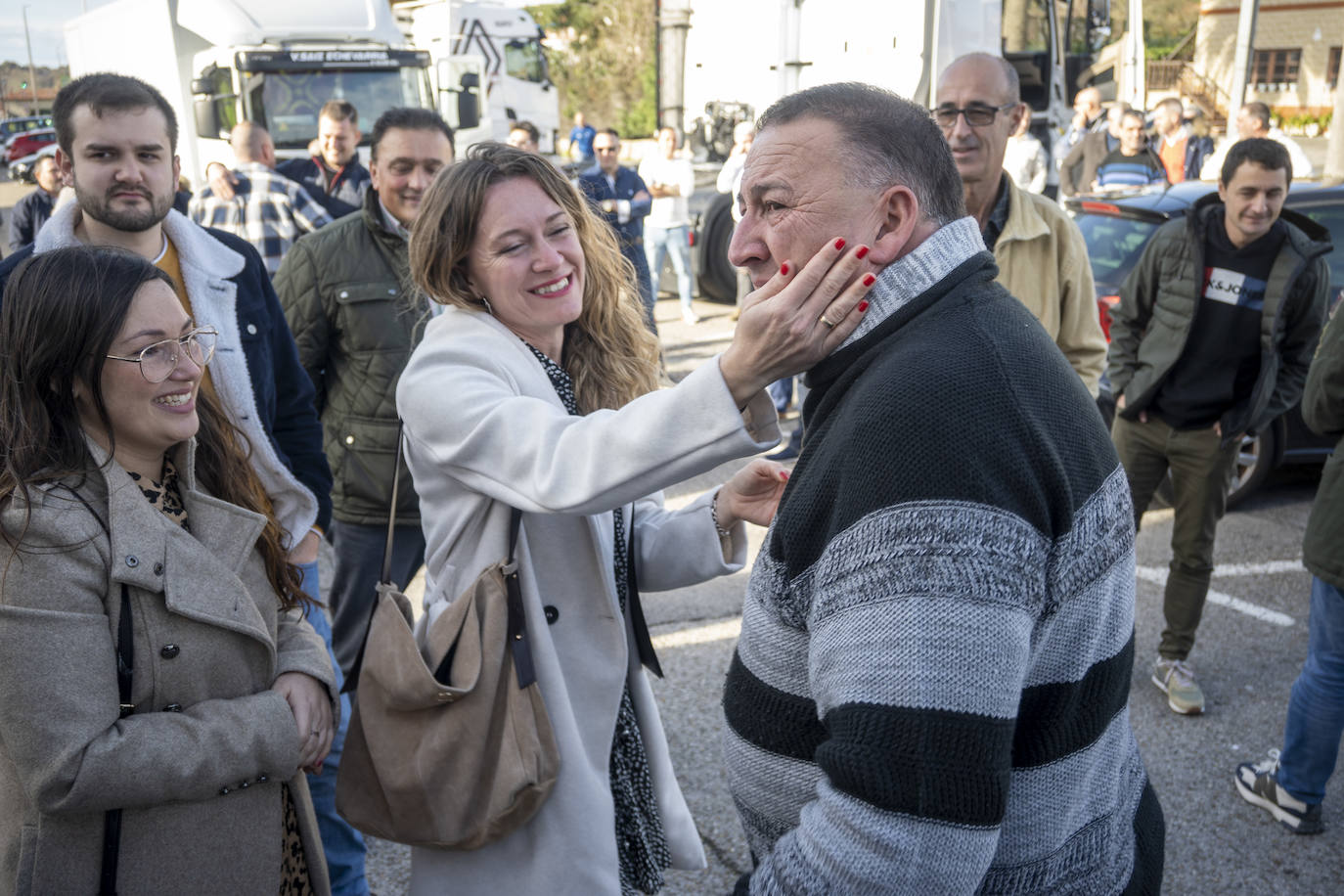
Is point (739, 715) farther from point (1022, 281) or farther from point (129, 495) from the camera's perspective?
point (1022, 281)

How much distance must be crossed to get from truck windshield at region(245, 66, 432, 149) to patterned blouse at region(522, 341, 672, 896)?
1114cm

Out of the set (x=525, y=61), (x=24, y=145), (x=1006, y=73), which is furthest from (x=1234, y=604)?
(x=24, y=145)

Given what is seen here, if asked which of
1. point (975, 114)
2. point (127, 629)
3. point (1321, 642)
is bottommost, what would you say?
point (1321, 642)

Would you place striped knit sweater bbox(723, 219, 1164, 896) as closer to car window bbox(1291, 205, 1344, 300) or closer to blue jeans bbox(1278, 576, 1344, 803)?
blue jeans bbox(1278, 576, 1344, 803)

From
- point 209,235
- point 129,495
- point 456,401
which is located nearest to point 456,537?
point 456,401

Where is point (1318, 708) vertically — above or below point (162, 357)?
below

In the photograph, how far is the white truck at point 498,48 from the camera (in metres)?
18.6

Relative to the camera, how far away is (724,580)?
5203 mm

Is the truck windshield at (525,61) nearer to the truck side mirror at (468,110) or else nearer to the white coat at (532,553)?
the truck side mirror at (468,110)

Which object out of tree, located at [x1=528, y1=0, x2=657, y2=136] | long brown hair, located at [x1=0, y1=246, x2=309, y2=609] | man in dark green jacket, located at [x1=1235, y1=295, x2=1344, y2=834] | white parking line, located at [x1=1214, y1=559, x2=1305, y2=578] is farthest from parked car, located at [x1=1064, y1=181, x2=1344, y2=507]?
tree, located at [x1=528, y1=0, x2=657, y2=136]

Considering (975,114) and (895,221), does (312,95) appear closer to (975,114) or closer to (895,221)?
(975,114)

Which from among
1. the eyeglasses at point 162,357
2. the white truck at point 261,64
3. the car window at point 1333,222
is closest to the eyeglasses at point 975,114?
the eyeglasses at point 162,357

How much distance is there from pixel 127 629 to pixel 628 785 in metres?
0.99

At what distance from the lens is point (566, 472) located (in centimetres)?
174
